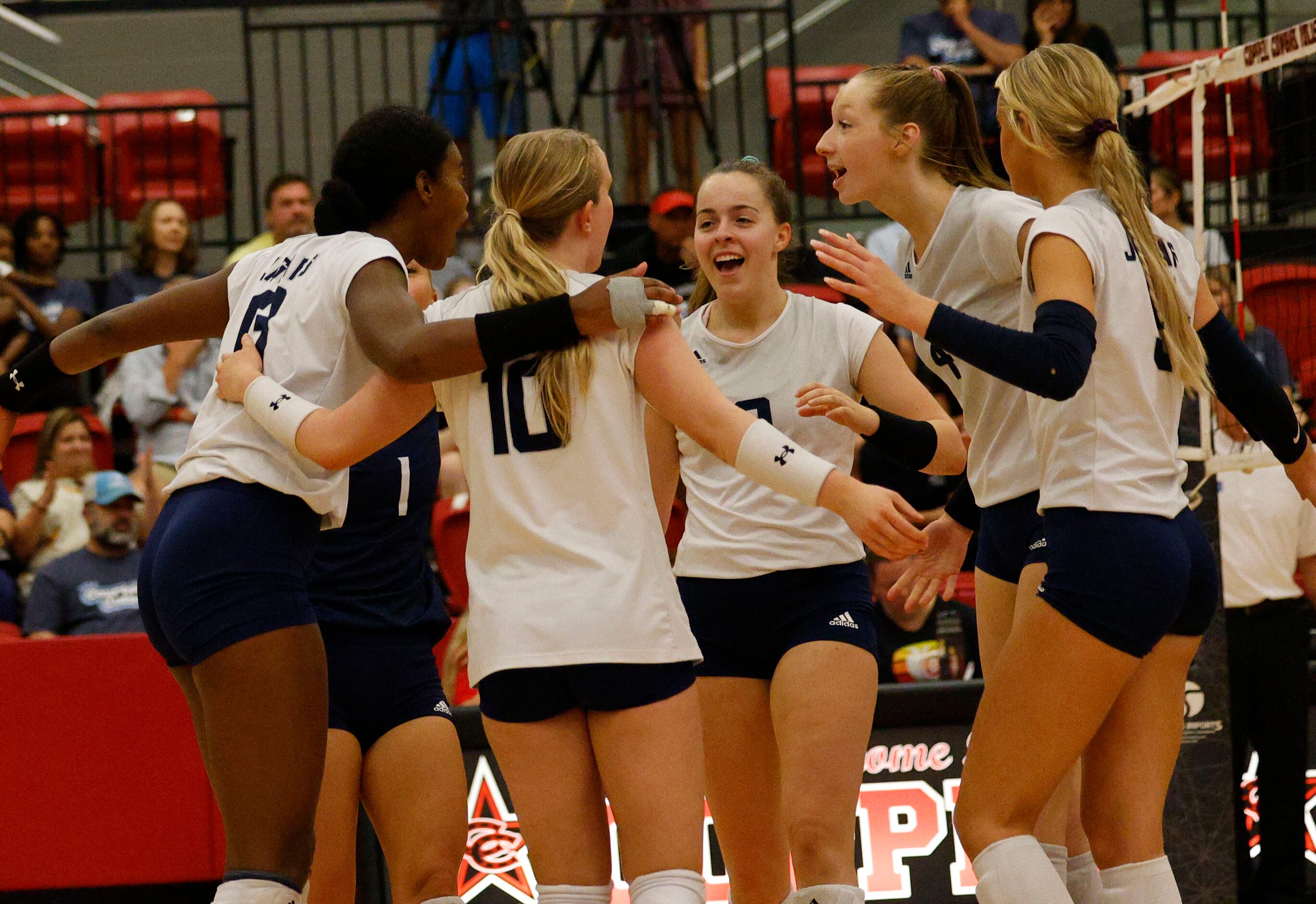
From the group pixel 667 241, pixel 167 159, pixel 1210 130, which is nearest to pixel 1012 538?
pixel 667 241

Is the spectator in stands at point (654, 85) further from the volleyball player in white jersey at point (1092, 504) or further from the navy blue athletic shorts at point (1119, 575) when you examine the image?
the navy blue athletic shorts at point (1119, 575)

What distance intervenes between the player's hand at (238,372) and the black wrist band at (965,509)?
1.74 metres

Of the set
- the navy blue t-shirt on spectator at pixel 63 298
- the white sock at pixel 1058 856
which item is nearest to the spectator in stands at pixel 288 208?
the navy blue t-shirt on spectator at pixel 63 298

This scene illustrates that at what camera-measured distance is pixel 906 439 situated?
3248 mm

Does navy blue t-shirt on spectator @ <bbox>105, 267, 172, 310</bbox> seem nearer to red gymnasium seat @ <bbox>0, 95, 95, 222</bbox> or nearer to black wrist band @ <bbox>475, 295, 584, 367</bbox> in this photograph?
red gymnasium seat @ <bbox>0, 95, 95, 222</bbox>

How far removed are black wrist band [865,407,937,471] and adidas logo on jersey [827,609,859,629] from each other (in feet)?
1.32

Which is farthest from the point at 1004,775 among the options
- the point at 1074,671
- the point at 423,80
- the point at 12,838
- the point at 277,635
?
the point at 423,80

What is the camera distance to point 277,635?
267 centimetres

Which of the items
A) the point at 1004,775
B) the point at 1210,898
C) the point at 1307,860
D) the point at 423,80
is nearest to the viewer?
the point at 1004,775

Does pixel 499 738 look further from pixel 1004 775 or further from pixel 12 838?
pixel 12 838

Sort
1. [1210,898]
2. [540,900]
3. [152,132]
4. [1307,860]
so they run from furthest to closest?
1. [152,132]
2. [1307,860]
3. [1210,898]
4. [540,900]

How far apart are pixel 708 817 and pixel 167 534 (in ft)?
8.80

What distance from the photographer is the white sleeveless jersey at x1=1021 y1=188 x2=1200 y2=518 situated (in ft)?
9.18

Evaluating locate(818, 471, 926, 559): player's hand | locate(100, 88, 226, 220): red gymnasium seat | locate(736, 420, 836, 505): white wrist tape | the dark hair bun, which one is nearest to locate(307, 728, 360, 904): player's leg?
the dark hair bun
